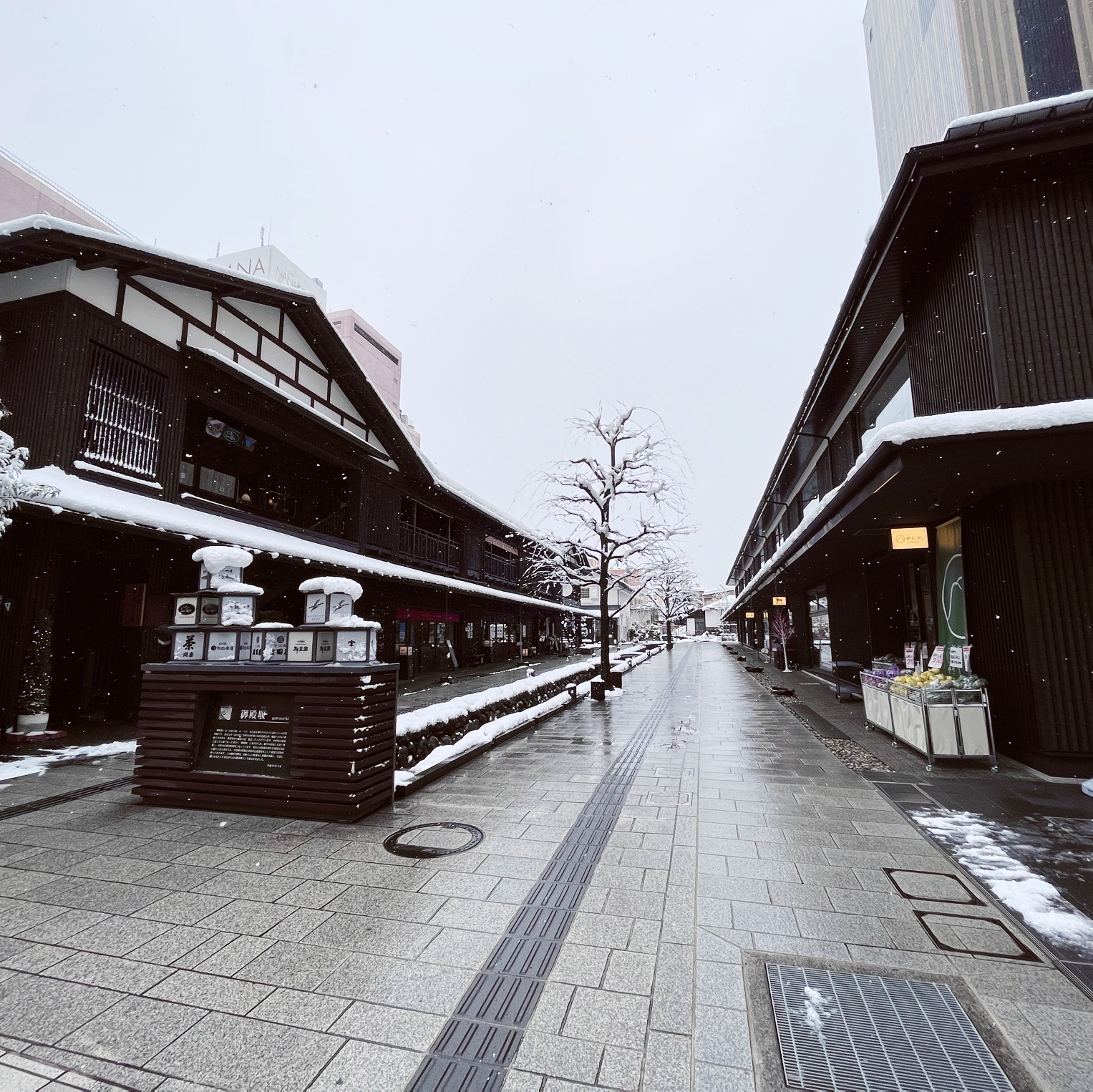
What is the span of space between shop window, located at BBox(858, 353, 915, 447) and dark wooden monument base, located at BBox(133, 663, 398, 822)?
29.4 ft

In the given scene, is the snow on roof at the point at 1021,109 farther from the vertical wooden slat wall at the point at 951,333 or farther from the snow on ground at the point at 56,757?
the snow on ground at the point at 56,757

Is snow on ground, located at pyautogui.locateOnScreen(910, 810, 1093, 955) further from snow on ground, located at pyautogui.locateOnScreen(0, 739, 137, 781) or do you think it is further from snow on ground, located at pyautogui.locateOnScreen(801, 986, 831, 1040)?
snow on ground, located at pyautogui.locateOnScreen(0, 739, 137, 781)

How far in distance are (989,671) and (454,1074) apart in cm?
805

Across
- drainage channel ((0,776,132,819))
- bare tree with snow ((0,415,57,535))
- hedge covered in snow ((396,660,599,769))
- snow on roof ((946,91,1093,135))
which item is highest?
snow on roof ((946,91,1093,135))

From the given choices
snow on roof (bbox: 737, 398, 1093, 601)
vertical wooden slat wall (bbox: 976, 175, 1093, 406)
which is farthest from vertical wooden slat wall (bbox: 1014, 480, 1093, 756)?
snow on roof (bbox: 737, 398, 1093, 601)

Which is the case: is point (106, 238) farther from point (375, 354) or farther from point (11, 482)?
point (375, 354)

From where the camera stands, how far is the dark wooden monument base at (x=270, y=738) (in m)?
5.07

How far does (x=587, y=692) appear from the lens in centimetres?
1614

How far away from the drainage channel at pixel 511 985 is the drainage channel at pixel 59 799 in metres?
5.29

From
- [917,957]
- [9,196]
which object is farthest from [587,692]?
[9,196]

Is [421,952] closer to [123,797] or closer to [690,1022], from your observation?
[690,1022]

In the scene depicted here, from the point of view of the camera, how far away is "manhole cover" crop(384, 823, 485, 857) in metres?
4.41

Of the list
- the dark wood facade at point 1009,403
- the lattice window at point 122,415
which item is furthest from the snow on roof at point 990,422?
the lattice window at point 122,415

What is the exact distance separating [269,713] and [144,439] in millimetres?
7950
